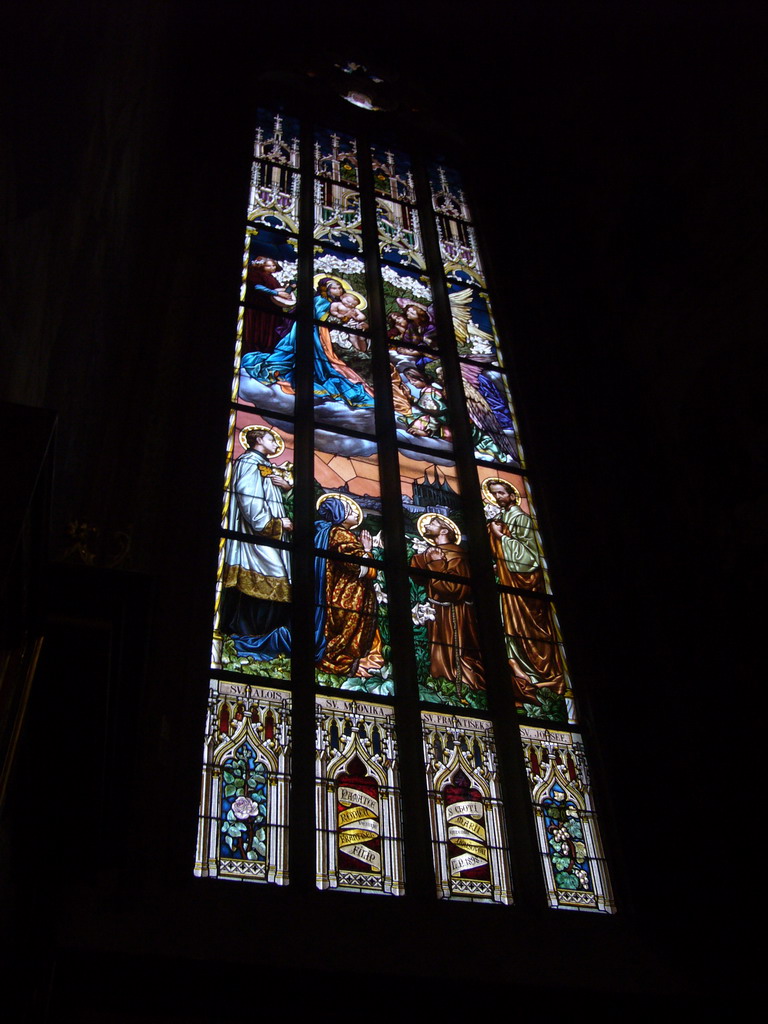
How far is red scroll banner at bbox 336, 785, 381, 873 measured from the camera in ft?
15.6

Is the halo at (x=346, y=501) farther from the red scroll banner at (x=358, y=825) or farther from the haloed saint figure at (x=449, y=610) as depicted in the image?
the red scroll banner at (x=358, y=825)

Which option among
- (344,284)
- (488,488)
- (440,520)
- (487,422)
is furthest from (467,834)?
(344,284)

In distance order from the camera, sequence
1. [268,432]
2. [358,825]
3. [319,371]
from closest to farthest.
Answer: [358,825]
[268,432]
[319,371]

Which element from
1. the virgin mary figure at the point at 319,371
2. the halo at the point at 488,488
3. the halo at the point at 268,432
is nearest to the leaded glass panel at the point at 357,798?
the halo at the point at 268,432

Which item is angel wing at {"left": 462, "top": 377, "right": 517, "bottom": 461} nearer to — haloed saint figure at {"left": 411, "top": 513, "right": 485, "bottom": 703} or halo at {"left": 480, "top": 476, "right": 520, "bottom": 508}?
halo at {"left": 480, "top": 476, "right": 520, "bottom": 508}

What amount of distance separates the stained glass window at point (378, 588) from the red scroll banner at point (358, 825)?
0.01 m

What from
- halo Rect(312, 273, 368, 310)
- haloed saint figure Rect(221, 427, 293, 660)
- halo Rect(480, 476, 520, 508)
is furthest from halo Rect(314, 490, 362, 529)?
halo Rect(312, 273, 368, 310)

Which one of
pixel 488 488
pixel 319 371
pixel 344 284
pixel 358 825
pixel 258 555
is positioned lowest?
pixel 358 825

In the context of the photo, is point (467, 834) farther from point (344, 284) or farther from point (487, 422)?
point (344, 284)

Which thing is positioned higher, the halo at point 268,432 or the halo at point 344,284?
the halo at point 344,284

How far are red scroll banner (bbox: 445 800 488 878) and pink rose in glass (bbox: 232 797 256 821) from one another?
987 mm

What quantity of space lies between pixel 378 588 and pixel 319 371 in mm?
1899

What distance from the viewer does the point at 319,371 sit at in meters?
7.08

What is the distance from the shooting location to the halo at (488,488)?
682 centimetres
